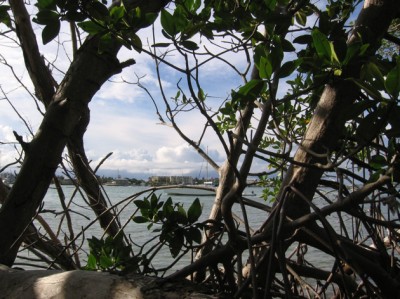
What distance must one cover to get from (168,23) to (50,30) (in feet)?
1.16

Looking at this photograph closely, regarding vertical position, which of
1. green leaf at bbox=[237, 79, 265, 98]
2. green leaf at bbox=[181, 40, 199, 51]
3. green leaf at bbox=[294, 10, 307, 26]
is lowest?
green leaf at bbox=[237, 79, 265, 98]

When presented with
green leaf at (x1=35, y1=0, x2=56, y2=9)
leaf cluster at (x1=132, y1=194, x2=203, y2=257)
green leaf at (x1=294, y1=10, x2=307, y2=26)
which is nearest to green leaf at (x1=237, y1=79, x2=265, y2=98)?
leaf cluster at (x1=132, y1=194, x2=203, y2=257)

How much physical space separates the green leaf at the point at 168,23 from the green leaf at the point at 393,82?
1.78ft

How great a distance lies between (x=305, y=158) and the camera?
3.52 ft

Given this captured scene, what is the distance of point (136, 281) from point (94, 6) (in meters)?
0.71

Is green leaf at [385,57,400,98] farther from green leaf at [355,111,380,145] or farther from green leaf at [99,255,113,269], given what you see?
green leaf at [99,255,113,269]

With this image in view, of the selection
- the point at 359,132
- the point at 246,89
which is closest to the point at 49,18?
the point at 246,89

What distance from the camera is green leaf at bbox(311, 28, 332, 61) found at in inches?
30.5

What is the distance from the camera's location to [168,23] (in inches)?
38.0

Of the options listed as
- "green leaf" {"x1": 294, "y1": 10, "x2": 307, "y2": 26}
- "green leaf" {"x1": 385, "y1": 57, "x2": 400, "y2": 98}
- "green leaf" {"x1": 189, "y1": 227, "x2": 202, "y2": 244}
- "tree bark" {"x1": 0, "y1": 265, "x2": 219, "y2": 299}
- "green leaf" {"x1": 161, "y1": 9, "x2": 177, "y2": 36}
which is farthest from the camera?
"green leaf" {"x1": 294, "y1": 10, "x2": 307, "y2": 26}

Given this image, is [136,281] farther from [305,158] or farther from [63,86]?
[63,86]

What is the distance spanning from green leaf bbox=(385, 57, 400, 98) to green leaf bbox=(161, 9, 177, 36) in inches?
21.4

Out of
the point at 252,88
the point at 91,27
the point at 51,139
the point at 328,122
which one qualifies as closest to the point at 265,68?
the point at 252,88

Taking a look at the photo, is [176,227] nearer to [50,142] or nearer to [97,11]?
[50,142]
